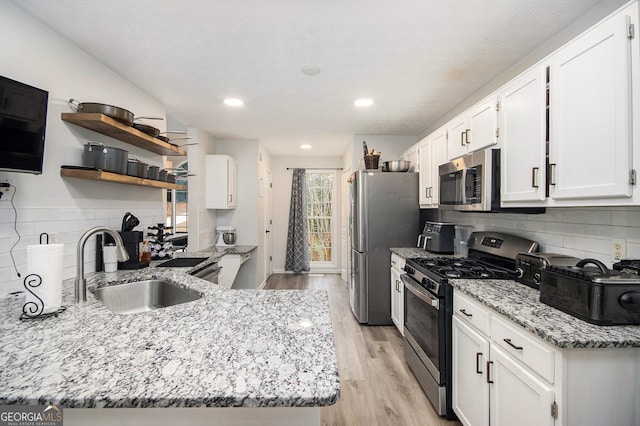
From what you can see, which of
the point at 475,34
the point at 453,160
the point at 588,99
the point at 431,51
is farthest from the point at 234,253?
the point at 588,99

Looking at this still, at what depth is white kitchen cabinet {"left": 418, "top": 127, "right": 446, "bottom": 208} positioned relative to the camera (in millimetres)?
2920

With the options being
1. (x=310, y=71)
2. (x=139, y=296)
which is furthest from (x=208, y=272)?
(x=310, y=71)

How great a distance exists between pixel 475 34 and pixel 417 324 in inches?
82.5

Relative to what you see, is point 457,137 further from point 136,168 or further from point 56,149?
point 56,149

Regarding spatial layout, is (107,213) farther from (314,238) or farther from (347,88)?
(314,238)

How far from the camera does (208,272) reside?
2.85 m

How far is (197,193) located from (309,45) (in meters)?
2.63

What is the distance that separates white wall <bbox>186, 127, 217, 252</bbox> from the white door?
1.30 m

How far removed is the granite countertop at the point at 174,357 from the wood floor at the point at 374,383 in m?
1.15

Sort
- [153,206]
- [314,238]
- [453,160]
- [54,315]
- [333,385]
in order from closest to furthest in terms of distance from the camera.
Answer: [333,385], [54,315], [453,160], [153,206], [314,238]

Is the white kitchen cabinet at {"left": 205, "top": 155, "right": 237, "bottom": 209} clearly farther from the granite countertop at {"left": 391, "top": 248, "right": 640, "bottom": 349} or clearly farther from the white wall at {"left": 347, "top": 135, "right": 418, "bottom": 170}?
the granite countertop at {"left": 391, "top": 248, "right": 640, "bottom": 349}

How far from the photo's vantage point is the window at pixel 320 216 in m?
6.23

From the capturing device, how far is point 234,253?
3.79m

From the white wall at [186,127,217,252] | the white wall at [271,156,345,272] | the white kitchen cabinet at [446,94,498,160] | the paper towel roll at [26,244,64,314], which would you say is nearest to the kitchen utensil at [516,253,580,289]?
the white kitchen cabinet at [446,94,498,160]
